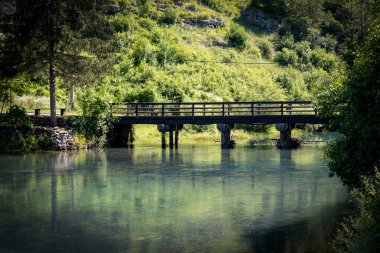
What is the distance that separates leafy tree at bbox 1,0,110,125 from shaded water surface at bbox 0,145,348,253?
9.28 meters

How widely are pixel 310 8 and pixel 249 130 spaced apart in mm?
49525

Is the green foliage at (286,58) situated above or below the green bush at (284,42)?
below

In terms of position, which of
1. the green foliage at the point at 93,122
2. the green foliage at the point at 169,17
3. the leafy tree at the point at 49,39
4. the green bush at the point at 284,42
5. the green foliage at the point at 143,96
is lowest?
the green foliage at the point at 93,122

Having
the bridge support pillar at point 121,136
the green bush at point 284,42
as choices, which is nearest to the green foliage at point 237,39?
the green bush at point 284,42

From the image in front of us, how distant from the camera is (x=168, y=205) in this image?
21.6 metres

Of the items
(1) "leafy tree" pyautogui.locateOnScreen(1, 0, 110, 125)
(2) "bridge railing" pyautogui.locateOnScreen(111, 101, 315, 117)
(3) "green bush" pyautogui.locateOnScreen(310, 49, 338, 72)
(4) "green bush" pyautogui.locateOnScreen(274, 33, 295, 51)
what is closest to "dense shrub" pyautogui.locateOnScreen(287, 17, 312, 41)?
(4) "green bush" pyautogui.locateOnScreen(274, 33, 295, 51)

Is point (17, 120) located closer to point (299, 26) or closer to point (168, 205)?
point (168, 205)

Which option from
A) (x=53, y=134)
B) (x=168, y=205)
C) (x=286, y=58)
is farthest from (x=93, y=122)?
(x=286, y=58)

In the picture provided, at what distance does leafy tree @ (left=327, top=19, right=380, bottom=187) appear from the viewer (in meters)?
18.1

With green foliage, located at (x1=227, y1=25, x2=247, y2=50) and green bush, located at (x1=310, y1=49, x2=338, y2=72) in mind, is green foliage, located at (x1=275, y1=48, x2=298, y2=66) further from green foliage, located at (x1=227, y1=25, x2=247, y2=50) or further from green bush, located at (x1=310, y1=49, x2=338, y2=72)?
green foliage, located at (x1=227, y1=25, x2=247, y2=50)

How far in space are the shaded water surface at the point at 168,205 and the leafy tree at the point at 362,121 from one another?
1829 millimetres

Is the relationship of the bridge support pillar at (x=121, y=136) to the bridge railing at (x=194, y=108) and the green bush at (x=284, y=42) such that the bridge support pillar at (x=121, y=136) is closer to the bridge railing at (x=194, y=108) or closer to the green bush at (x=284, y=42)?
the bridge railing at (x=194, y=108)

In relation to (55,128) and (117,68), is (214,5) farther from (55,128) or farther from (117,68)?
(55,128)

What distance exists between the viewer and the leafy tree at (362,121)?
18062 millimetres
